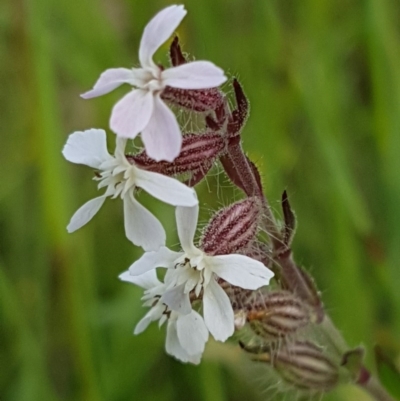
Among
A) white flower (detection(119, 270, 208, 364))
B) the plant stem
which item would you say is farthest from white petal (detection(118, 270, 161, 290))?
the plant stem

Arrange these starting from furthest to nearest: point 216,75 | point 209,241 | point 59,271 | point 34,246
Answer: point 34,246 → point 59,271 → point 209,241 → point 216,75

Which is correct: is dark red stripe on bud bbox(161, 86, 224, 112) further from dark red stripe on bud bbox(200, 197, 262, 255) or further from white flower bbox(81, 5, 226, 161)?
dark red stripe on bud bbox(200, 197, 262, 255)

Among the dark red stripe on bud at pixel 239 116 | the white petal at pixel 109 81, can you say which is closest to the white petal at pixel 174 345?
the dark red stripe on bud at pixel 239 116

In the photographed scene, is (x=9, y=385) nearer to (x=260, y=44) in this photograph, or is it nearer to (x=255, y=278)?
(x=255, y=278)

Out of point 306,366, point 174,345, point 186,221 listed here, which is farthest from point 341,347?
point 186,221

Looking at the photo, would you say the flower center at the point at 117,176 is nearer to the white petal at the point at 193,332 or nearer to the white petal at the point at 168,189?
Answer: the white petal at the point at 168,189

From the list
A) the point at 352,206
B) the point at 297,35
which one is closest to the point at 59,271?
the point at 352,206
